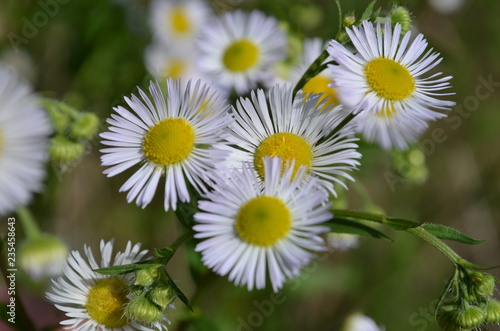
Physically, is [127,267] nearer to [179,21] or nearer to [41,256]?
[41,256]

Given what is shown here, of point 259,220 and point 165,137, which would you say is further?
point 165,137

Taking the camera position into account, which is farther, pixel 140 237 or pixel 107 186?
pixel 107 186

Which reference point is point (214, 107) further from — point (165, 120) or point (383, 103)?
point (383, 103)

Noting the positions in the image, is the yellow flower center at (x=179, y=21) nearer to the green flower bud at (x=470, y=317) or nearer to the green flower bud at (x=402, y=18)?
the green flower bud at (x=402, y=18)

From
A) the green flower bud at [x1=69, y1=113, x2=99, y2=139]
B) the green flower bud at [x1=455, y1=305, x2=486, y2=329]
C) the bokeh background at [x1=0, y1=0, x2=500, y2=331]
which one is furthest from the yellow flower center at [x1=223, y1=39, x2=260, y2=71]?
the green flower bud at [x1=455, y1=305, x2=486, y2=329]

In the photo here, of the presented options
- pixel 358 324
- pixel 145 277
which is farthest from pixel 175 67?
pixel 145 277

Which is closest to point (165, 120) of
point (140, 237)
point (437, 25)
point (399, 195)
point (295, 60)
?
point (295, 60)

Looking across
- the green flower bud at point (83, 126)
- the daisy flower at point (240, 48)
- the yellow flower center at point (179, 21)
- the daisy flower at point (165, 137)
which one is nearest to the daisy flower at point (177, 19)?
the yellow flower center at point (179, 21)
